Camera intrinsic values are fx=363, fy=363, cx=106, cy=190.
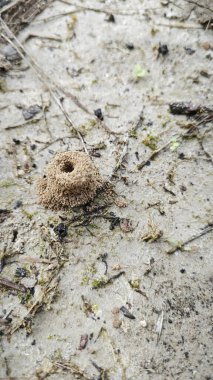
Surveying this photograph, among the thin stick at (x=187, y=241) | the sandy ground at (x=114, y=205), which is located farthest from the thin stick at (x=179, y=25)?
the thin stick at (x=187, y=241)

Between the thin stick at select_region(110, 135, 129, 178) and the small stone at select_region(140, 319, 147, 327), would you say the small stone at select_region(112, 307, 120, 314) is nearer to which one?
the small stone at select_region(140, 319, 147, 327)

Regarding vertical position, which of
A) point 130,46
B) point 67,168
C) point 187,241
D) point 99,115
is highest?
point 130,46

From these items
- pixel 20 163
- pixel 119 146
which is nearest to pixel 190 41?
pixel 119 146

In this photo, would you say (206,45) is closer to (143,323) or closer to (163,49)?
(163,49)

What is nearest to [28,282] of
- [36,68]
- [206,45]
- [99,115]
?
[99,115]

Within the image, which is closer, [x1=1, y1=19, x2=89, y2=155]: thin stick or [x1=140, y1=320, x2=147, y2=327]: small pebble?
[x1=140, y1=320, x2=147, y2=327]: small pebble

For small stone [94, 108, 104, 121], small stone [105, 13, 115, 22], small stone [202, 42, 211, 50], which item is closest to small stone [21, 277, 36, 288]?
small stone [94, 108, 104, 121]
